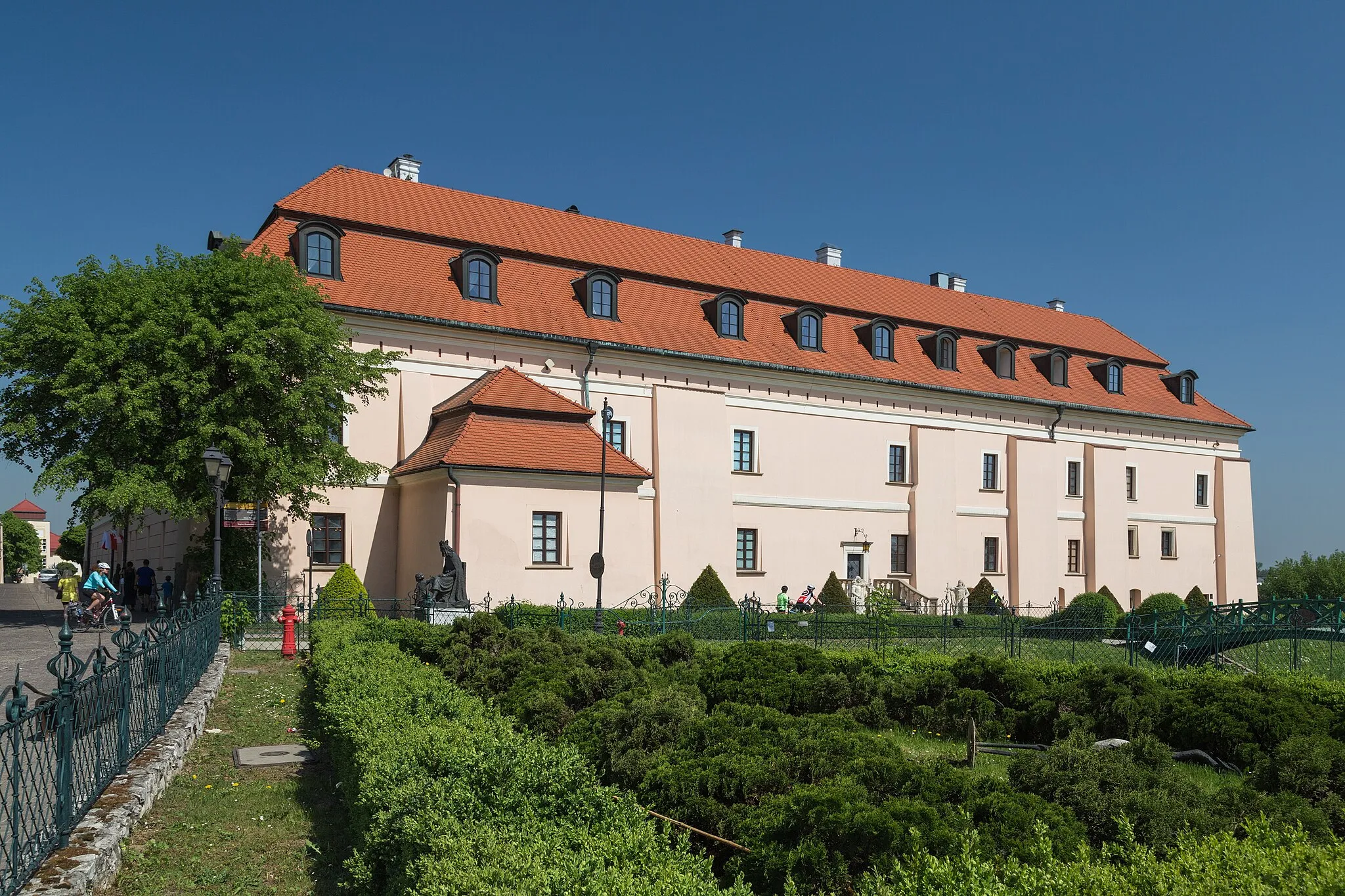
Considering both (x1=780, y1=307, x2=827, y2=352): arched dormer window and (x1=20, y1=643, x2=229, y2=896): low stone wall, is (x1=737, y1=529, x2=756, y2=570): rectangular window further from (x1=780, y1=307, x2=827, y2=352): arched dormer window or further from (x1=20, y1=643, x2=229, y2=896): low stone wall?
(x1=20, y1=643, x2=229, y2=896): low stone wall

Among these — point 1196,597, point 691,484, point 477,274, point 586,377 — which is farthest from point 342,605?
point 1196,597

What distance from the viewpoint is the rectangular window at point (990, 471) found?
1502 inches

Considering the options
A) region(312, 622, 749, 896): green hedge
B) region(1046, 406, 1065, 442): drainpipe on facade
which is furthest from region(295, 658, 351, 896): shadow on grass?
region(1046, 406, 1065, 442): drainpipe on facade

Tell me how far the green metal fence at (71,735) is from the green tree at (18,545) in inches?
4708

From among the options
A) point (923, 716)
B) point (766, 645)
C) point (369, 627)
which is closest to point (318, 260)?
point (369, 627)

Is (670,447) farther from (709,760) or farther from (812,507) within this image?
(709,760)

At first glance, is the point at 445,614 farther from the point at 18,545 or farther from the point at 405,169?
the point at 18,545

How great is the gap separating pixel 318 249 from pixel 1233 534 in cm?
3917

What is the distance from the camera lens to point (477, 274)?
29.0m

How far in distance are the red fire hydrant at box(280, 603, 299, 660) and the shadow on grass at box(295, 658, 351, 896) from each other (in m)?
7.44

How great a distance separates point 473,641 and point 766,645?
3829 mm

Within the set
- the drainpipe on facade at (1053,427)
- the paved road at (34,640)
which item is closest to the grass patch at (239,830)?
the paved road at (34,640)

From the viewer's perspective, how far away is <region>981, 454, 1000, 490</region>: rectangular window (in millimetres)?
38156

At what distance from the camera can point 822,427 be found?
113 ft
